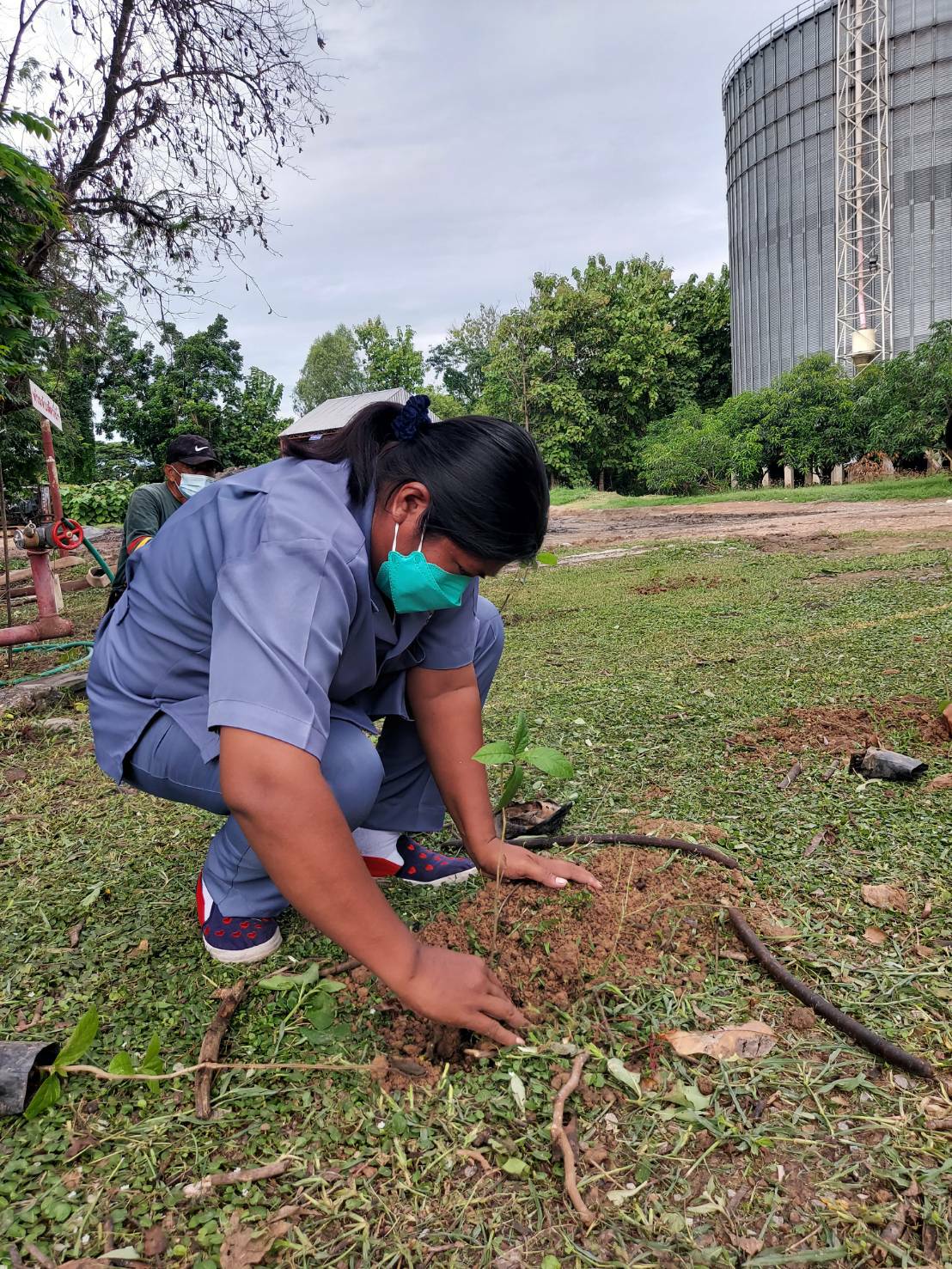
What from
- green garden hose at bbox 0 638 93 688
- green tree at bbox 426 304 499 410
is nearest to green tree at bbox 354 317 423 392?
green tree at bbox 426 304 499 410

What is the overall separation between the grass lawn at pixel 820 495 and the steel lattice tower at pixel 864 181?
6414 mm

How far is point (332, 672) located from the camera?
137cm

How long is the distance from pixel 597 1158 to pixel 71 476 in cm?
3109

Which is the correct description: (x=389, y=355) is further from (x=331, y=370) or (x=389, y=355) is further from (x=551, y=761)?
(x=551, y=761)

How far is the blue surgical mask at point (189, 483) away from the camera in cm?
412

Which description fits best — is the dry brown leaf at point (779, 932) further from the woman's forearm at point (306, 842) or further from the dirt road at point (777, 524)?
the dirt road at point (777, 524)

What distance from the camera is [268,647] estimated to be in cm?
128

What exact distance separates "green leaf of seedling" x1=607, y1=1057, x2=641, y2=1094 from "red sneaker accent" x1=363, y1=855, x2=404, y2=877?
2.75 ft

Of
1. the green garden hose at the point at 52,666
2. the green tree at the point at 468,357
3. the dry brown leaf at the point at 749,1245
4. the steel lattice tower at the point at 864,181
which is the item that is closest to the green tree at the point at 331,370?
the green tree at the point at 468,357

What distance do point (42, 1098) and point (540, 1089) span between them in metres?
0.87

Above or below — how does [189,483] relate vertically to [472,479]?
above

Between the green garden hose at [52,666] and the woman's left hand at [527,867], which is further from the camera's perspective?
the green garden hose at [52,666]

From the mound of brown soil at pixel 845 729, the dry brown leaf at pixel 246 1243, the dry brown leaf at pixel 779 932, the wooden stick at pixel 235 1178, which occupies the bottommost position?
the dry brown leaf at pixel 246 1243

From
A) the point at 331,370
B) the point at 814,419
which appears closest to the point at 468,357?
the point at 331,370
